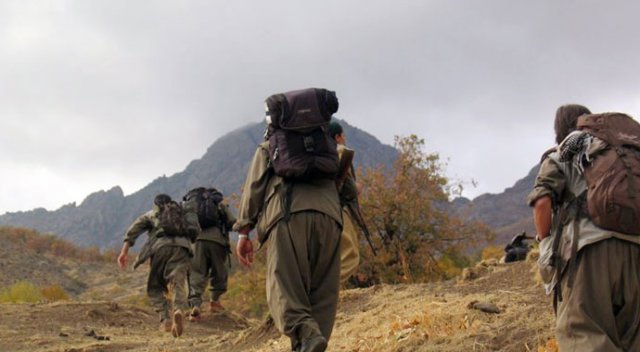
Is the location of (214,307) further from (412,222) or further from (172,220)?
(412,222)

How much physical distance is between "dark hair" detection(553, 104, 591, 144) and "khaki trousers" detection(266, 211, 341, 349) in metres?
1.63

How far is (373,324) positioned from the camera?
7.56 m

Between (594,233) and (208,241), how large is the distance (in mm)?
8819

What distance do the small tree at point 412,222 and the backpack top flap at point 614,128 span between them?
17.2m

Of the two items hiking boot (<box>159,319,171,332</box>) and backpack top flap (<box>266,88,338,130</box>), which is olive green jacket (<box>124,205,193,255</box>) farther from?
backpack top flap (<box>266,88,338,130</box>)

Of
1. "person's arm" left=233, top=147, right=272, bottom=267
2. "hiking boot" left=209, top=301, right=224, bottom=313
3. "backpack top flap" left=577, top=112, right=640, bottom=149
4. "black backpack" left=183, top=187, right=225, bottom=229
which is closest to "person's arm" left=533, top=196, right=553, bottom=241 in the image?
"backpack top flap" left=577, top=112, right=640, bottom=149

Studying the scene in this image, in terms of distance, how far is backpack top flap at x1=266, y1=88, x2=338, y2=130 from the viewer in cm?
482

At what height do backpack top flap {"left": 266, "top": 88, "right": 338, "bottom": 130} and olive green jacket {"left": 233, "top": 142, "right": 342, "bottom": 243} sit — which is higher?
backpack top flap {"left": 266, "top": 88, "right": 338, "bottom": 130}

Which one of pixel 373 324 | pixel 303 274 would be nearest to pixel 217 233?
pixel 373 324

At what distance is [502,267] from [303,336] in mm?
7444

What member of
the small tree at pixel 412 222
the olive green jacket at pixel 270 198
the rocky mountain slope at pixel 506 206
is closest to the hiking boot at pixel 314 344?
the olive green jacket at pixel 270 198

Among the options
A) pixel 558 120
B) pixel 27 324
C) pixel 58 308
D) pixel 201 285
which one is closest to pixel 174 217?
pixel 201 285

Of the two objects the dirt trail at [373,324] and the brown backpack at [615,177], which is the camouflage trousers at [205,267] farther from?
the brown backpack at [615,177]

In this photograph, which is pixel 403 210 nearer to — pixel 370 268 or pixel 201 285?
pixel 370 268
